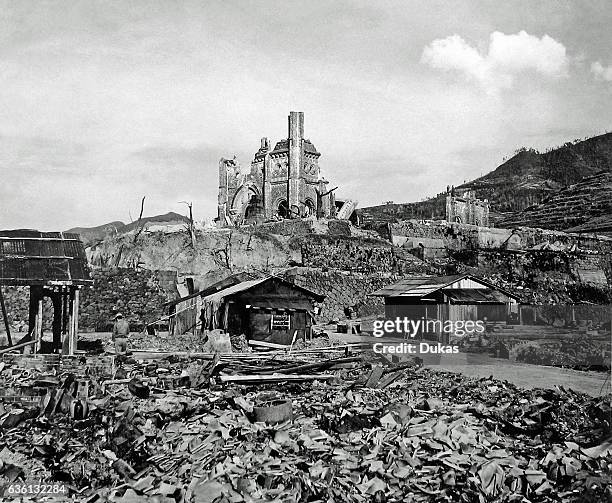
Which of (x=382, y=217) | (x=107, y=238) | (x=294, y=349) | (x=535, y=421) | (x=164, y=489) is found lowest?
(x=164, y=489)

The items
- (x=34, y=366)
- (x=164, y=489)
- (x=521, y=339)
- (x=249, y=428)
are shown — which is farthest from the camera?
(x=521, y=339)

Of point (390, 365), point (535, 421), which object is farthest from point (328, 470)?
point (390, 365)

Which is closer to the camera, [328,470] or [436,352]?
[328,470]

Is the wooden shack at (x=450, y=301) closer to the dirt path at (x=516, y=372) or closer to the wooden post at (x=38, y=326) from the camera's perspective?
the dirt path at (x=516, y=372)

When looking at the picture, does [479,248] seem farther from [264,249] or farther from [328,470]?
[328,470]

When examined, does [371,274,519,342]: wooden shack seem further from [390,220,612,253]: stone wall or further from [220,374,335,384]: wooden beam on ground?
[390,220,612,253]: stone wall

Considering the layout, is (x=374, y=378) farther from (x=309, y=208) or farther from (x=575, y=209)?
(x=575, y=209)
